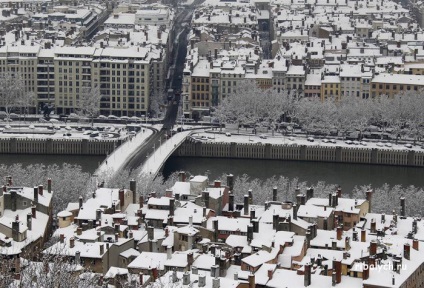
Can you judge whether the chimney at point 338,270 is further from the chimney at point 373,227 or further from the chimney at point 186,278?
the chimney at point 373,227

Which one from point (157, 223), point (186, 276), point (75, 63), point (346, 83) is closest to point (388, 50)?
point (346, 83)

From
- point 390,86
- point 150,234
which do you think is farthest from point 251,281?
point 390,86

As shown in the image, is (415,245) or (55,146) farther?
(55,146)

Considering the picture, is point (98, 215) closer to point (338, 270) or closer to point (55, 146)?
point (338, 270)

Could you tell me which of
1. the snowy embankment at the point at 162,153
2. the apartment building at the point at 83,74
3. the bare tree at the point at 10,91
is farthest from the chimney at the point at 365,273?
the bare tree at the point at 10,91

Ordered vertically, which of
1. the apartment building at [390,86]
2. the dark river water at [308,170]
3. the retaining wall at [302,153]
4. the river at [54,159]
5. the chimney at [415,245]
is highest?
the apartment building at [390,86]

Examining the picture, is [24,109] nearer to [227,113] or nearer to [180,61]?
[227,113]

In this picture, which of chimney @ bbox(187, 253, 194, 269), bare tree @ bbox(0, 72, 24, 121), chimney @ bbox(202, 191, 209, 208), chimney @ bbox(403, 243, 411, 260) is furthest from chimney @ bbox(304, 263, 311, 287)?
bare tree @ bbox(0, 72, 24, 121)
